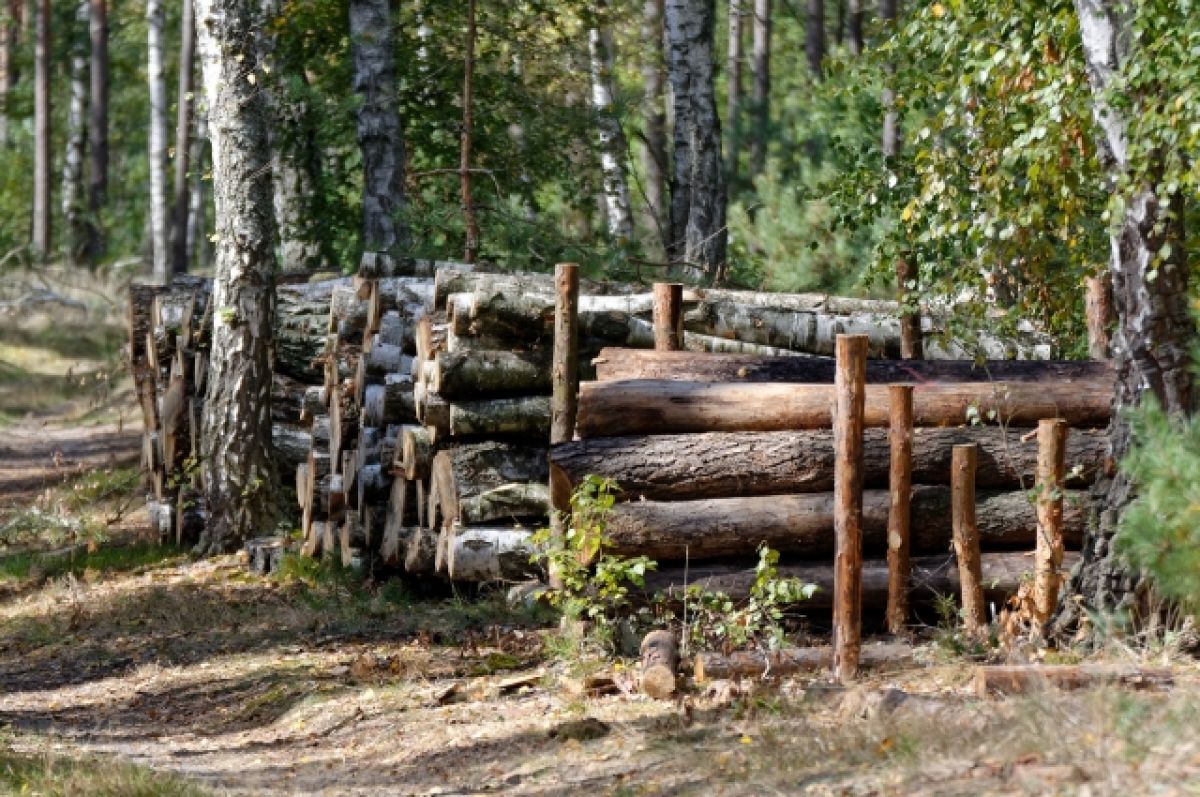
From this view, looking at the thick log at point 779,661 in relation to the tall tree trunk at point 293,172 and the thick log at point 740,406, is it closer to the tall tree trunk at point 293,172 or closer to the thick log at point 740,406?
the thick log at point 740,406

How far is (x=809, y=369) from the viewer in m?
9.12

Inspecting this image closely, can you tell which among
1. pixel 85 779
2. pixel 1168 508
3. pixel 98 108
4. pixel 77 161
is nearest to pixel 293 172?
pixel 85 779

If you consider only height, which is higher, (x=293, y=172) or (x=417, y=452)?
(x=293, y=172)

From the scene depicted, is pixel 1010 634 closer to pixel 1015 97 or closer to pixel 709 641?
pixel 709 641

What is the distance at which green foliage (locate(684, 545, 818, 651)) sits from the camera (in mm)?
7910

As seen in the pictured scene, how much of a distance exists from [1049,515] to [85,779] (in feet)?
14.8

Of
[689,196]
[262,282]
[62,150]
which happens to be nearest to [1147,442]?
[262,282]

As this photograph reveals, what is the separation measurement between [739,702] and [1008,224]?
9.53 feet

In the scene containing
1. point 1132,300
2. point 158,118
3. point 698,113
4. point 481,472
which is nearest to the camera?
point 1132,300

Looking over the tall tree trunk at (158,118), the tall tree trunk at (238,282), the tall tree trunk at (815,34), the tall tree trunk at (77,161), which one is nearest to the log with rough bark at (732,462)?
the tall tree trunk at (238,282)

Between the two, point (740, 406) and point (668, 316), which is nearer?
point (740, 406)

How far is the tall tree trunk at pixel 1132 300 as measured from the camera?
723cm

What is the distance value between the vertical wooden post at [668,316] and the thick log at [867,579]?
4.94 ft

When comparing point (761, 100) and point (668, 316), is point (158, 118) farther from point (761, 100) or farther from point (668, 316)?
point (668, 316)
